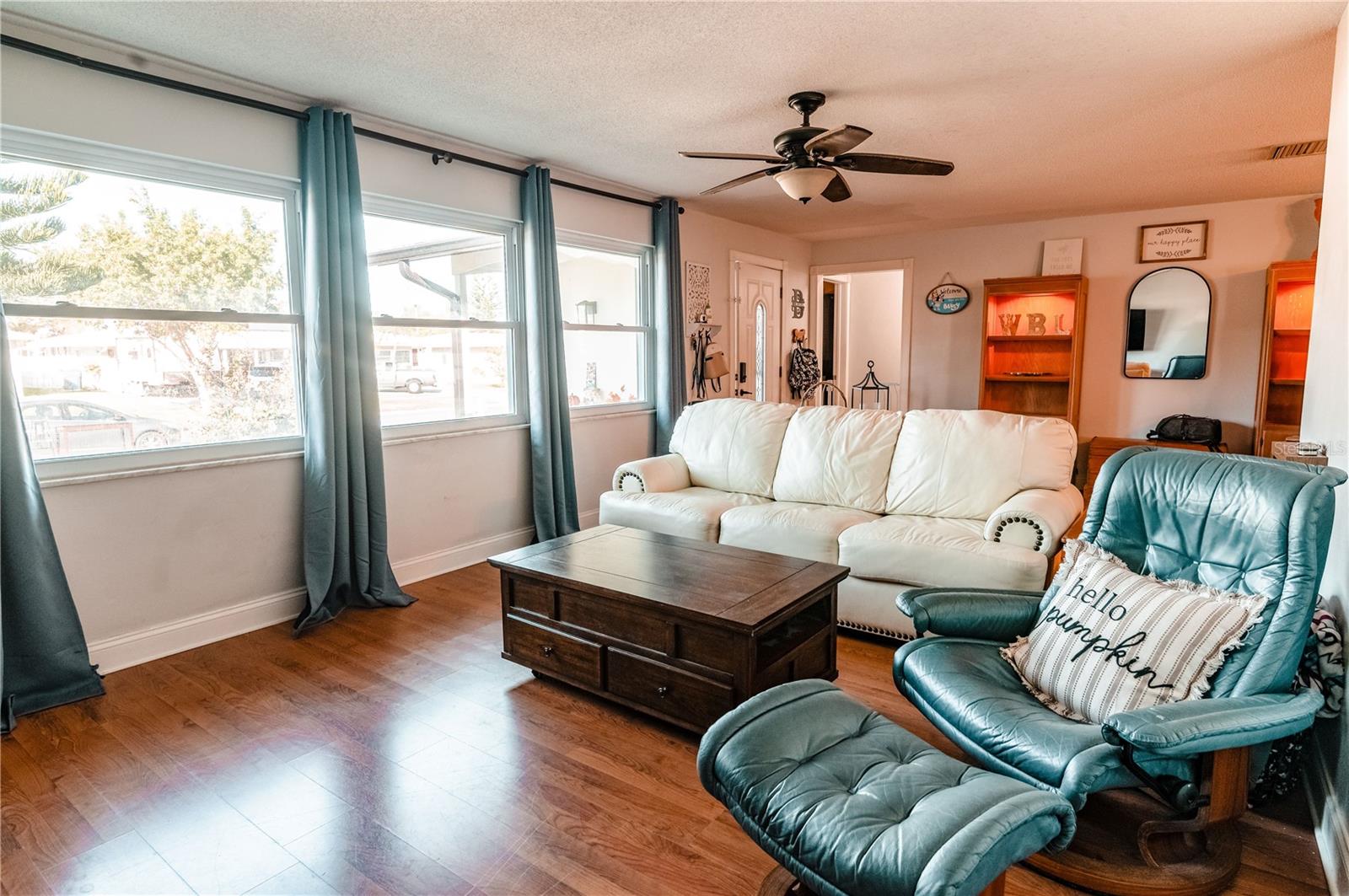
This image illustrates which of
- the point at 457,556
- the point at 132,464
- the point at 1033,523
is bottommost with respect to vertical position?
the point at 457,556

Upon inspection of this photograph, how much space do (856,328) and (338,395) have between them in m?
6.63

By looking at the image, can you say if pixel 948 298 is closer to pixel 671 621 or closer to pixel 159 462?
pixel 671 621

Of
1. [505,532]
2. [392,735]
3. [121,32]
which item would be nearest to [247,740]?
[392,735]

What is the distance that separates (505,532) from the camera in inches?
176

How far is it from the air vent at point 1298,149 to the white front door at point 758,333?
3682 mm

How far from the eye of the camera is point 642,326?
548 cm

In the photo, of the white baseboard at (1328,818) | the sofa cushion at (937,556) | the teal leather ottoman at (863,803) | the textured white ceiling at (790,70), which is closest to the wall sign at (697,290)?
the textured white ceiling at (790,70)

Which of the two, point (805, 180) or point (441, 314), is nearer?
point (805, 180)

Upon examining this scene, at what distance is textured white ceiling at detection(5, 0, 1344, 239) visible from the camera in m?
2.46

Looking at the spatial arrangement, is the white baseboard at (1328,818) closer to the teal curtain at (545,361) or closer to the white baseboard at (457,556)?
the teal curtain at (545,361)

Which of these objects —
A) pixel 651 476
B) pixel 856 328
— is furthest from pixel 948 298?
pixel 651 476

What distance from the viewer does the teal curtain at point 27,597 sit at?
2422 mm

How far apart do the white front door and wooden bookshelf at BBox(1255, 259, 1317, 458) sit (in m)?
3.79

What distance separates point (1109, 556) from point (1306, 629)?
1.58ft
